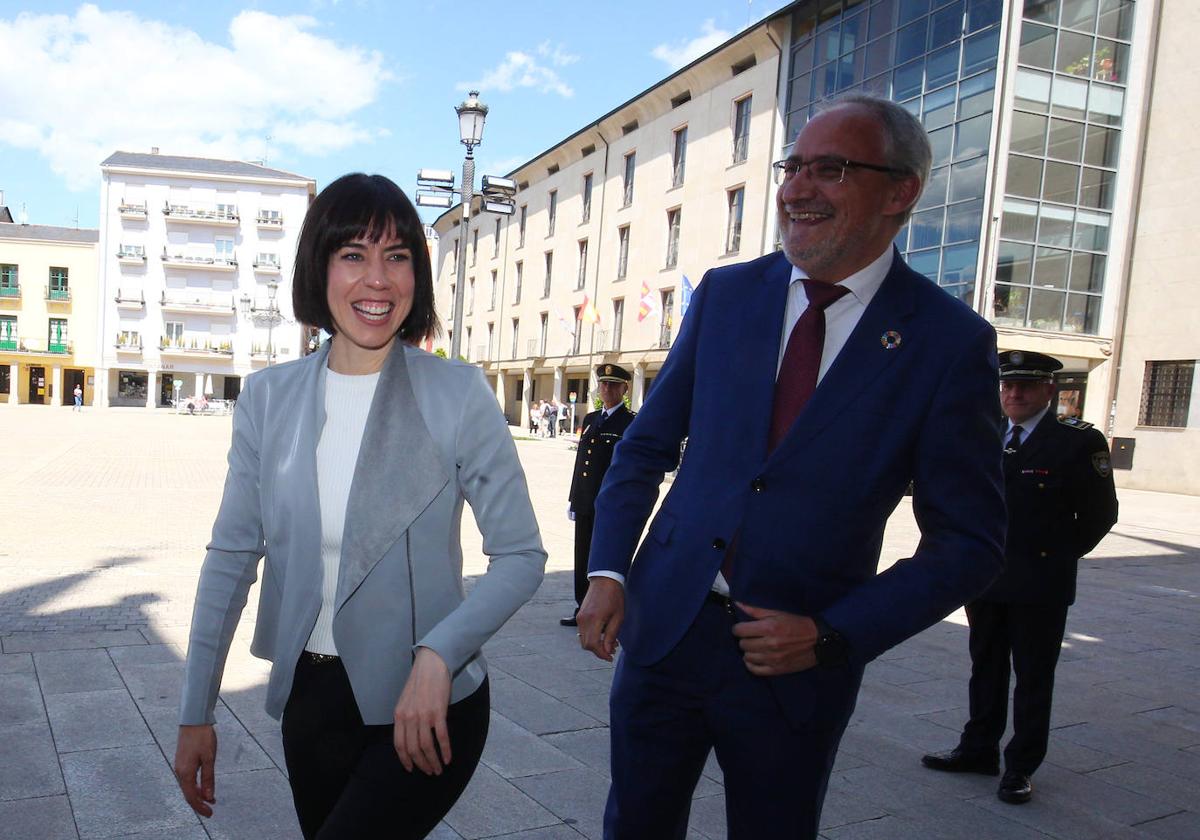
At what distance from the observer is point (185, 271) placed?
61.6 metres

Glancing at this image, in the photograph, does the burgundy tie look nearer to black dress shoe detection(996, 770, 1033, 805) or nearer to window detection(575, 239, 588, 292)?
black dress shoe detection(996, 770, 1033, 805)

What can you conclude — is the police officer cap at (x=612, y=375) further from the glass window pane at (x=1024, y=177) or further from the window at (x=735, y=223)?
the window at (x=735, y=223)

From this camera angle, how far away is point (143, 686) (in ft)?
15.6

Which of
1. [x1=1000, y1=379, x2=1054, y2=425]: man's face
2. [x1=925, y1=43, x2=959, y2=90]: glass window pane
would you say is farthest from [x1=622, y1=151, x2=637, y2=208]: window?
[x1=1000, y1=379, x2=1054, y2=425]: man's face

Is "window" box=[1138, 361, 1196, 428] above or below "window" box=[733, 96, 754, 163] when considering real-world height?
below

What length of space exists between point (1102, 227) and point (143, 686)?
1021 inches

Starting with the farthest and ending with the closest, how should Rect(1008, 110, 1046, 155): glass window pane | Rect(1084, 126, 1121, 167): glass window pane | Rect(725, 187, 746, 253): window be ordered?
Rect(725, 187, 746, 253): window → Rect(1084, 126, 1121, 167): glass window pane → Rect(1008, 110, 1046, 155): glass window pane

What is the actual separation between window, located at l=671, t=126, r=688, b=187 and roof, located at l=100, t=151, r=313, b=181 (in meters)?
38.5

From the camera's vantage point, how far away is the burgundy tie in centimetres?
194

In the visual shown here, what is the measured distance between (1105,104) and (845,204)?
26480 mm

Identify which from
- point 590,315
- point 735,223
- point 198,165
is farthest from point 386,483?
point 198,165

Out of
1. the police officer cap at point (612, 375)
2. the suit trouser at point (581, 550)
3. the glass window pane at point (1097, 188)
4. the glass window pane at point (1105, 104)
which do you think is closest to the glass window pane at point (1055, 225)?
the glass window pane at point (1097, 188)

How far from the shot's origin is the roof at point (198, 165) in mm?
61594

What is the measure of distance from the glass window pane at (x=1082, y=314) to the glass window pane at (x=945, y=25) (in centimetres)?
771
